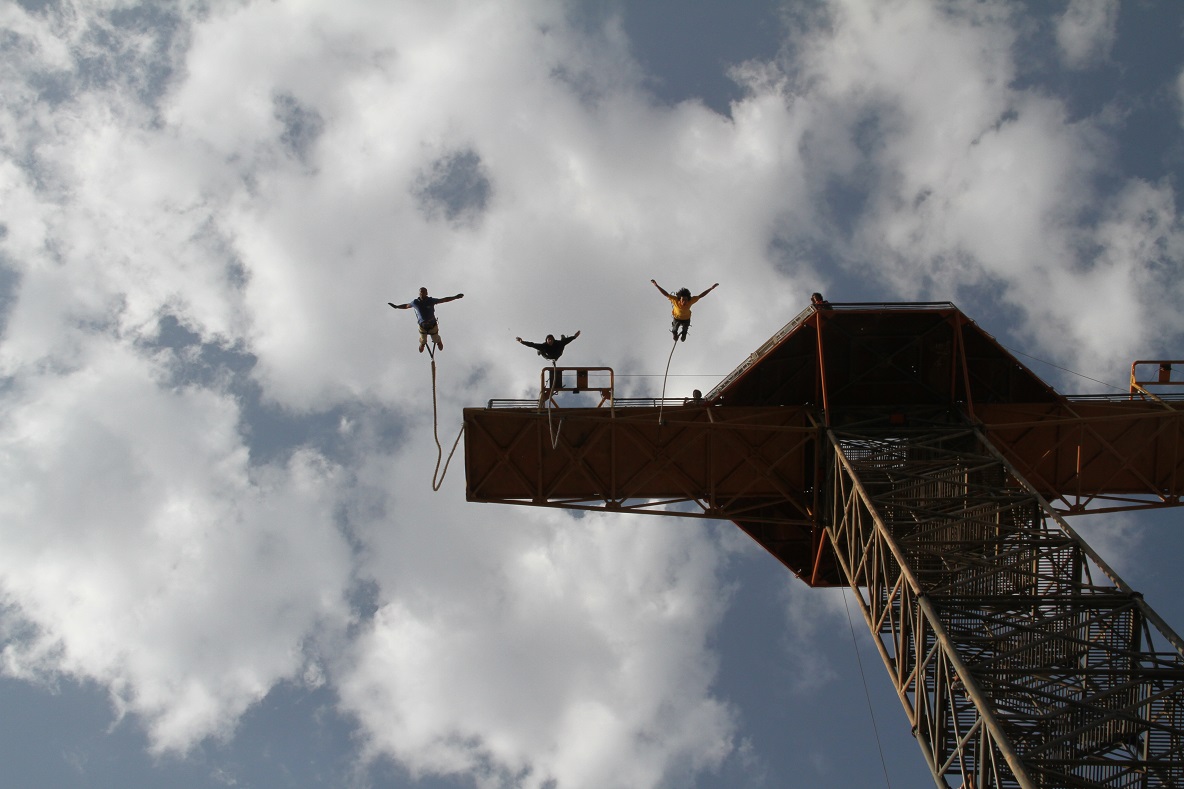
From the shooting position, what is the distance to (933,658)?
1988cm

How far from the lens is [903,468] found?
1005 inches

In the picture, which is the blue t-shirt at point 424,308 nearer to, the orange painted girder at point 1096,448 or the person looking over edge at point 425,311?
the person looking over edge at point 425,311

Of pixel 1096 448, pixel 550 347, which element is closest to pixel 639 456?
pixel 550 347

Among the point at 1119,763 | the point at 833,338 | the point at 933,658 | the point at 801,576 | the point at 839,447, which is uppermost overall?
the point at 833,338

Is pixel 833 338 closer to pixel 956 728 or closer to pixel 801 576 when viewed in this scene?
pixel 801 576

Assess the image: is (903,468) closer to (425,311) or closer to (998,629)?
(998,629)

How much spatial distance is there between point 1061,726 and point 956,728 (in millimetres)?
1647

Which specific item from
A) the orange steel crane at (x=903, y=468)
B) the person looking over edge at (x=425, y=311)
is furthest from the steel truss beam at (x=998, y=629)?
the person looking over edge at (x=425, y=311)

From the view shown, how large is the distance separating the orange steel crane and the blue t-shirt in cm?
374

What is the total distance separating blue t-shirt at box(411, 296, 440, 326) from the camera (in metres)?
24.4

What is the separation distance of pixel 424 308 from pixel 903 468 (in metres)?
11.6

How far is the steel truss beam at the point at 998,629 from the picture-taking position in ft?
56.8

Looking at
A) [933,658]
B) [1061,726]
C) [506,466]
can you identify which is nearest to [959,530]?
[933,658]

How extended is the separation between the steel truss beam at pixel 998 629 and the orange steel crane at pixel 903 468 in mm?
65
